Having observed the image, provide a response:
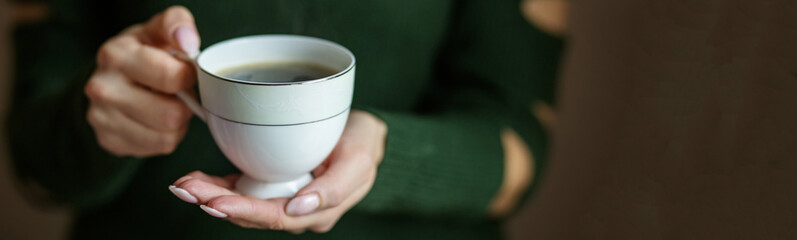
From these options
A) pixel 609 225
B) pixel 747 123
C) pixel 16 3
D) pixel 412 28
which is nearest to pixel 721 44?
pixel 747 123

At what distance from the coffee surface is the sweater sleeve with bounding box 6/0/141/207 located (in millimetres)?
131

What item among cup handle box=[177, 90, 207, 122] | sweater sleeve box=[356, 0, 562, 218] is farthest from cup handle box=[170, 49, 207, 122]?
sweater sleeve box=[356, 0, 562, 218]

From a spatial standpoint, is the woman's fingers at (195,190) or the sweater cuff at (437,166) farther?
the sweater cuff at (437,166)

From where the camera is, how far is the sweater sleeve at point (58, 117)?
35 centimetres

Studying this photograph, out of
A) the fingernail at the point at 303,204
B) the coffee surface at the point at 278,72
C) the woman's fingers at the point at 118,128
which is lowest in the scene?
the woman's fingers at the point at 118,128

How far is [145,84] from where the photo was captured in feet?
0.82

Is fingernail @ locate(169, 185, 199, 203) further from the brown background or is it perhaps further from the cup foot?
the brown background

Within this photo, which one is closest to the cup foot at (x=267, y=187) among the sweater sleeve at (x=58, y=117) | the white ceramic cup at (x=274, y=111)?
the white ceramic cup at (x=274, y=111)

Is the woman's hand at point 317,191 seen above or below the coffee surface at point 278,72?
below

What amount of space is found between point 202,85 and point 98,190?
21cm

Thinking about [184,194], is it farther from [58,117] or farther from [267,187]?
[58,117]

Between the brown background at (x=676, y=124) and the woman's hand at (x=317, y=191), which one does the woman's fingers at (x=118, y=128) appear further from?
the brown background at (x=676, y=124)

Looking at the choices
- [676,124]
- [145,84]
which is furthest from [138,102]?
[676,124]

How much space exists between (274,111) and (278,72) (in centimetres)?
5
